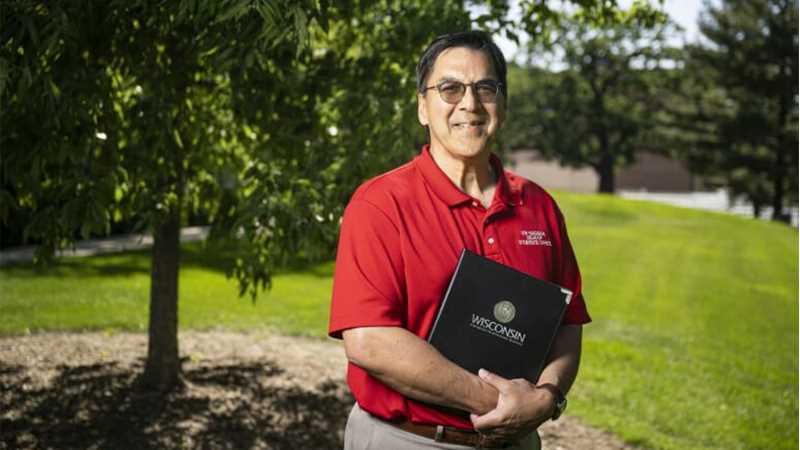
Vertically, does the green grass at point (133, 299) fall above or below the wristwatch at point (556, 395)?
below

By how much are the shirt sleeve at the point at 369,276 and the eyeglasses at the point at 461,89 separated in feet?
1.32

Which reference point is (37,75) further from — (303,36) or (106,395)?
(106,395)

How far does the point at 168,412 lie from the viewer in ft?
18.5

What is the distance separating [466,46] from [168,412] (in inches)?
167

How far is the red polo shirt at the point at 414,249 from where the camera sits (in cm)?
212

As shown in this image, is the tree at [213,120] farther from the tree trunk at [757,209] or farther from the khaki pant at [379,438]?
the tree trunk at [757,209]

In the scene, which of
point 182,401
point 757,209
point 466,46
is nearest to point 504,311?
point 466,46

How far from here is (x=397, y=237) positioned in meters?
2.15

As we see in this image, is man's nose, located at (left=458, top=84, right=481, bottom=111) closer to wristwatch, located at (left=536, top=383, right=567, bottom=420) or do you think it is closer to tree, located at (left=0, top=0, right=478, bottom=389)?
wristwatch, located at (left=536, top=383, right=567, bottom=420)

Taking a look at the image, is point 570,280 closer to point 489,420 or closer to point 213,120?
point 489,420

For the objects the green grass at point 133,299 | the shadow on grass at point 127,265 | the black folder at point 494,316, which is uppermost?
the black folder at point 494,316

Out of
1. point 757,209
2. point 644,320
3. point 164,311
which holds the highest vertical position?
point 757,209

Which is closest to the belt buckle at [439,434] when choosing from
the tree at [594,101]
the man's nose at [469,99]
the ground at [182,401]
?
the man's nose at [469,99]

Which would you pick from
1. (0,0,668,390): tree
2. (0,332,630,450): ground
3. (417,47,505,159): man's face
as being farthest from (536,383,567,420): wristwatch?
(0,332,630,450): ground
